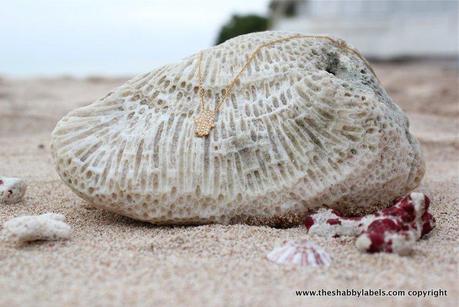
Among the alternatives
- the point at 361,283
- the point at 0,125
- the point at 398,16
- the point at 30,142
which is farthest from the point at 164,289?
the point at 398,16

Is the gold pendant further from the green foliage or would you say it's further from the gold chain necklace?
the green foliage

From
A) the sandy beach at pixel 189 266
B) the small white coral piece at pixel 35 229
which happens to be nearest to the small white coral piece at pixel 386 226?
the sandy beach at pixel 189 266

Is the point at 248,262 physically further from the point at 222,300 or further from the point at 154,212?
the point at 154,212

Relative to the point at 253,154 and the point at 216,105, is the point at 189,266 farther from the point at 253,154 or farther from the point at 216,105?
the point at 216,105


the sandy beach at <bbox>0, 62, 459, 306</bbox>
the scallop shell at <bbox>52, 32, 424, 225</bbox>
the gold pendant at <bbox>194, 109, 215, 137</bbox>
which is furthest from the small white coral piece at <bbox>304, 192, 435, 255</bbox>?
the gold pendant at <bbox>194, 109, 215, 137</bbox>

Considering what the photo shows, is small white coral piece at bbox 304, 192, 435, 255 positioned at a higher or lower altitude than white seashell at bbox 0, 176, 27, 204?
higher
